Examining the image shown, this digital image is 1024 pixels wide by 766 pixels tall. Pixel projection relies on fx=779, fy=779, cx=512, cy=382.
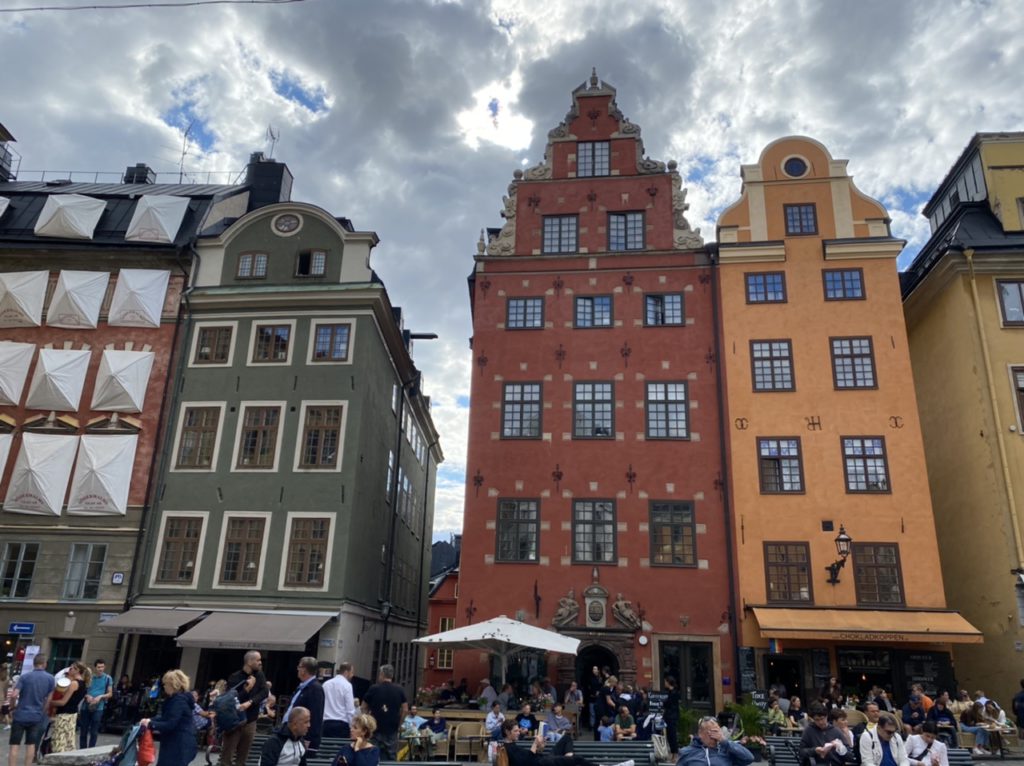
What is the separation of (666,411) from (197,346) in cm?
1606

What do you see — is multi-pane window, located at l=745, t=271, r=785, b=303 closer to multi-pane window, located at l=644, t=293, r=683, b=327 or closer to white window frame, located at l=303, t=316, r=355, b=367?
multi-pane window, located at l=644, t=293, r=683, b=327

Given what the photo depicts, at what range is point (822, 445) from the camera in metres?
24.1

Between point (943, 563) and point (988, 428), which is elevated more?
point (988, 428)

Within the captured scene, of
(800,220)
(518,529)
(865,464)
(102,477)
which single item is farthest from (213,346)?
(865,464)

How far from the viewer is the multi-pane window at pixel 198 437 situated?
25.3 meters

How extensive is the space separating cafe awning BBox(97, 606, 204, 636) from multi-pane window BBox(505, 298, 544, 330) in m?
13.4

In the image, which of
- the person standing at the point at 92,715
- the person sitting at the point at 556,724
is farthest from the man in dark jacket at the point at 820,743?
the person standing at the point at 92,715

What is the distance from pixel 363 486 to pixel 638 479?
897cm

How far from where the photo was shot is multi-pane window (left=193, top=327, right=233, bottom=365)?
26.6 meters

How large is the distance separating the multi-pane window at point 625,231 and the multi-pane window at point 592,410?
5.19m

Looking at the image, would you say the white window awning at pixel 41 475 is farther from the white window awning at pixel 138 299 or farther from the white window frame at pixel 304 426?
the white window frame at pixel 304 426

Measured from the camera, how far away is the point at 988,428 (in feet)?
77.6

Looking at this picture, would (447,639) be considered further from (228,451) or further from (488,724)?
(228,451)

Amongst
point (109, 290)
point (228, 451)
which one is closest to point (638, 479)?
point (228, 451)
